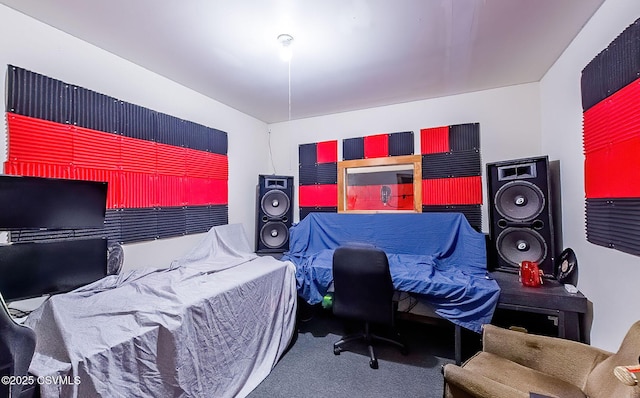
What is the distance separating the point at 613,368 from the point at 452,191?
6.46ft

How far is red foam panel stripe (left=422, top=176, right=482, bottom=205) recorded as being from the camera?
2850 mm

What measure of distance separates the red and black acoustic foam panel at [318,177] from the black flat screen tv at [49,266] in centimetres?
227

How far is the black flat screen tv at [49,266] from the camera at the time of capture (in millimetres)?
1475

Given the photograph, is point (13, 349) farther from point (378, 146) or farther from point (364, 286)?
point (378, 146)

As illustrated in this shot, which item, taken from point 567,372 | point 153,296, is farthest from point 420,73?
point 153,296

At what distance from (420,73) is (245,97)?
71.4 inches

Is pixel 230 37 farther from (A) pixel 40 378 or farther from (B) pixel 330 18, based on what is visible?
(A) pixel 40 378

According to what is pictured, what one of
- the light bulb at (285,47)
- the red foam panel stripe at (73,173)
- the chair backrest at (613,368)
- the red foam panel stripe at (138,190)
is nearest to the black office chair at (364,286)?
the chair backrest at (613,368)

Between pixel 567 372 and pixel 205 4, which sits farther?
pixel 205 4

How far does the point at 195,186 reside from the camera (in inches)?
110

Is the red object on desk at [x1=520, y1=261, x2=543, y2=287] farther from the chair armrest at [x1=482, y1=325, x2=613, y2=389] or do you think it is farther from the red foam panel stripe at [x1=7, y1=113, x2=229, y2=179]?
the red foam panel stripe at [x1=7, y1=113, x2=229, y2=179]

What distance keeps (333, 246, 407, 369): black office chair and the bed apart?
0.55m

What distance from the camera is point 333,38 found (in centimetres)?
189

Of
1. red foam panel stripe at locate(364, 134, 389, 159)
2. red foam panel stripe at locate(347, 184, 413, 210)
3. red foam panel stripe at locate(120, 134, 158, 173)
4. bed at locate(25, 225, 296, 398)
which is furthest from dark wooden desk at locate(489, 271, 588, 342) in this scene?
red foam panel stripe at locate(120, 134, 158, 173)
